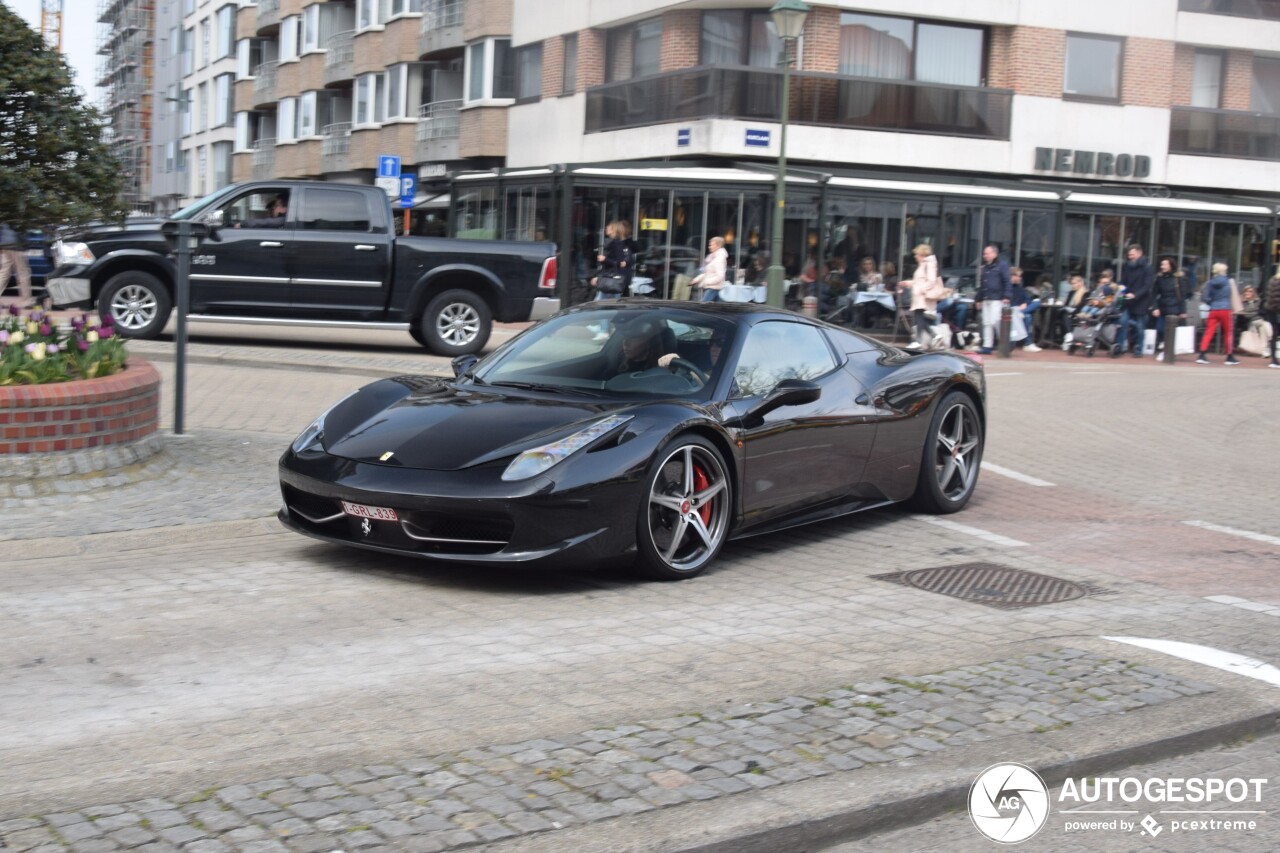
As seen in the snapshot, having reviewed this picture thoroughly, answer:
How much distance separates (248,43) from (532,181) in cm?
3607

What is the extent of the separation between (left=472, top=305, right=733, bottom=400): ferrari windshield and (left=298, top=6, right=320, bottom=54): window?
4654 centimetres

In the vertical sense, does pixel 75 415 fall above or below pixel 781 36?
below

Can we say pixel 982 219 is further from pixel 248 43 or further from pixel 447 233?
pixel 248 43

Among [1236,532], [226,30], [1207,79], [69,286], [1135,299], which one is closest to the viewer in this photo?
[1236,532]

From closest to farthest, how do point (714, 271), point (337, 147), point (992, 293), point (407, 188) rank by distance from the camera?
1. point (714, 271)
2. point (992, 293)
3. point (407, 188)
4. point (337, 147)

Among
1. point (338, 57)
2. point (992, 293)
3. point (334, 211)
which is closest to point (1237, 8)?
point (992, 293)

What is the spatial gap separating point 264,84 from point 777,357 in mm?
53436

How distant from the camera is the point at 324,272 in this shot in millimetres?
16719

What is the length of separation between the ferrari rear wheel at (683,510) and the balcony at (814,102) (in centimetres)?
2415

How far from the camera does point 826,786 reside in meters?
3.85

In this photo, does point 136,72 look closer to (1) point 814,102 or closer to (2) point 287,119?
(2) point 287,119

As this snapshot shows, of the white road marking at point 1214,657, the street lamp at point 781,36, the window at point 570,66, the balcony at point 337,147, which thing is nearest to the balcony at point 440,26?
the window at point 570,66

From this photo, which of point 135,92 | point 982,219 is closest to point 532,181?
point 982,219

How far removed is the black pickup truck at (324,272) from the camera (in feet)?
53.7
